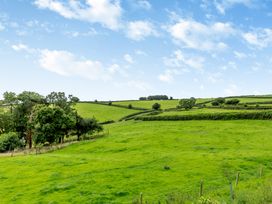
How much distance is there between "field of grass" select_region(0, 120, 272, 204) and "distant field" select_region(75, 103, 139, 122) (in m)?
51.4

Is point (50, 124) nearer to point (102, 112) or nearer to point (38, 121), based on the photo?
point (38, 121)

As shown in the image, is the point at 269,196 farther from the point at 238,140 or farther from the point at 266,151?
the point at 238,140

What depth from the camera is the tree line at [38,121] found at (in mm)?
85312

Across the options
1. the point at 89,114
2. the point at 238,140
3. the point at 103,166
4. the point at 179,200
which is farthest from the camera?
the point at 89,114

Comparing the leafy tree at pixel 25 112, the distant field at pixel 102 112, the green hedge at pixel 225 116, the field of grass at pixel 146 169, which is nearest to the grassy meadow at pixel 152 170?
the field of grass at pixel 146 169

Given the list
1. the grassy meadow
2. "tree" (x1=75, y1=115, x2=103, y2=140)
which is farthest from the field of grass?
"tree" (x1=75, y1=115, x2=103, y2=140)

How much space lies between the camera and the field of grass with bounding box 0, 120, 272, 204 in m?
39.3

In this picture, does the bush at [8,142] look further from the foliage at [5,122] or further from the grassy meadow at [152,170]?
the grassy meadow at [152,170]

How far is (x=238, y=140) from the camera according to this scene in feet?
235

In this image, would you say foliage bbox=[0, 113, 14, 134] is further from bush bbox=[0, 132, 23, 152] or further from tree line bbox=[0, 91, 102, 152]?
bush bbox=[0, 132, 23, 152]

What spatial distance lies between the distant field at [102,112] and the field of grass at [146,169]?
51352mm

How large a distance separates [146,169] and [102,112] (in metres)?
93.3

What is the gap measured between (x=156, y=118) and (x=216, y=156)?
5355 centimetres

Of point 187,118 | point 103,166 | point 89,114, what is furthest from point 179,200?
point 89,114
